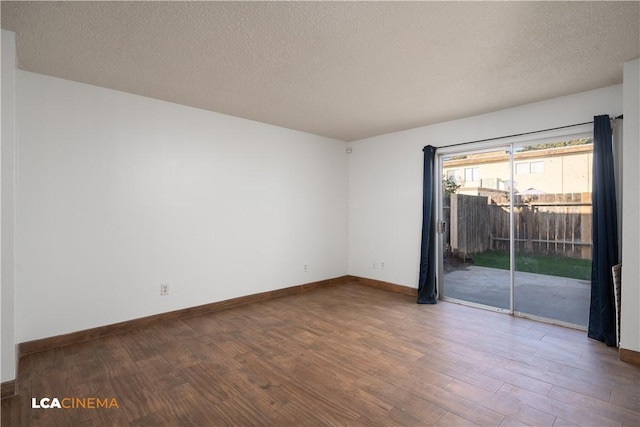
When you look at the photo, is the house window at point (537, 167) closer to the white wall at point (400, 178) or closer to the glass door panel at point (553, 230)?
the glass door panel at point (553, 230)

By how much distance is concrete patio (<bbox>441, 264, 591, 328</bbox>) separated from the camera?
3.71 meters

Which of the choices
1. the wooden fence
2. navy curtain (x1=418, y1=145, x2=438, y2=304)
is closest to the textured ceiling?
navy curtain (x1=418, y1=145, x2=438, y2=304)

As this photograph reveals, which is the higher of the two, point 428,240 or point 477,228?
point 477,228

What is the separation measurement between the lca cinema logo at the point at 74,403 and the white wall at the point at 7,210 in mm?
335

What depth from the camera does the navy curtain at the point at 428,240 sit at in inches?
178

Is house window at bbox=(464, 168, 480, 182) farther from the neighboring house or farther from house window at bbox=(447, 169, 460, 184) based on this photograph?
house window at bbox=(447, 169, 460, 184)

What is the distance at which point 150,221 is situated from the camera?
360cm

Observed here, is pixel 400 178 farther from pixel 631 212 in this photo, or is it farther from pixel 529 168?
pixel 631 212

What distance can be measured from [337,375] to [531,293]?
309 cm

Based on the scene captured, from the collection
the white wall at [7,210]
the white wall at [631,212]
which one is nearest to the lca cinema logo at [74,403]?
the white wall at [7,210]

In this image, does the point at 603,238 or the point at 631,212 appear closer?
the point at 631,212

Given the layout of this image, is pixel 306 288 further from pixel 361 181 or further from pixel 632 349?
pixel 632 349

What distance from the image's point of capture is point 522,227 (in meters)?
3.91

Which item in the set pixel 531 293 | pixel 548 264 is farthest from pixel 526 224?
pixel 531 293
